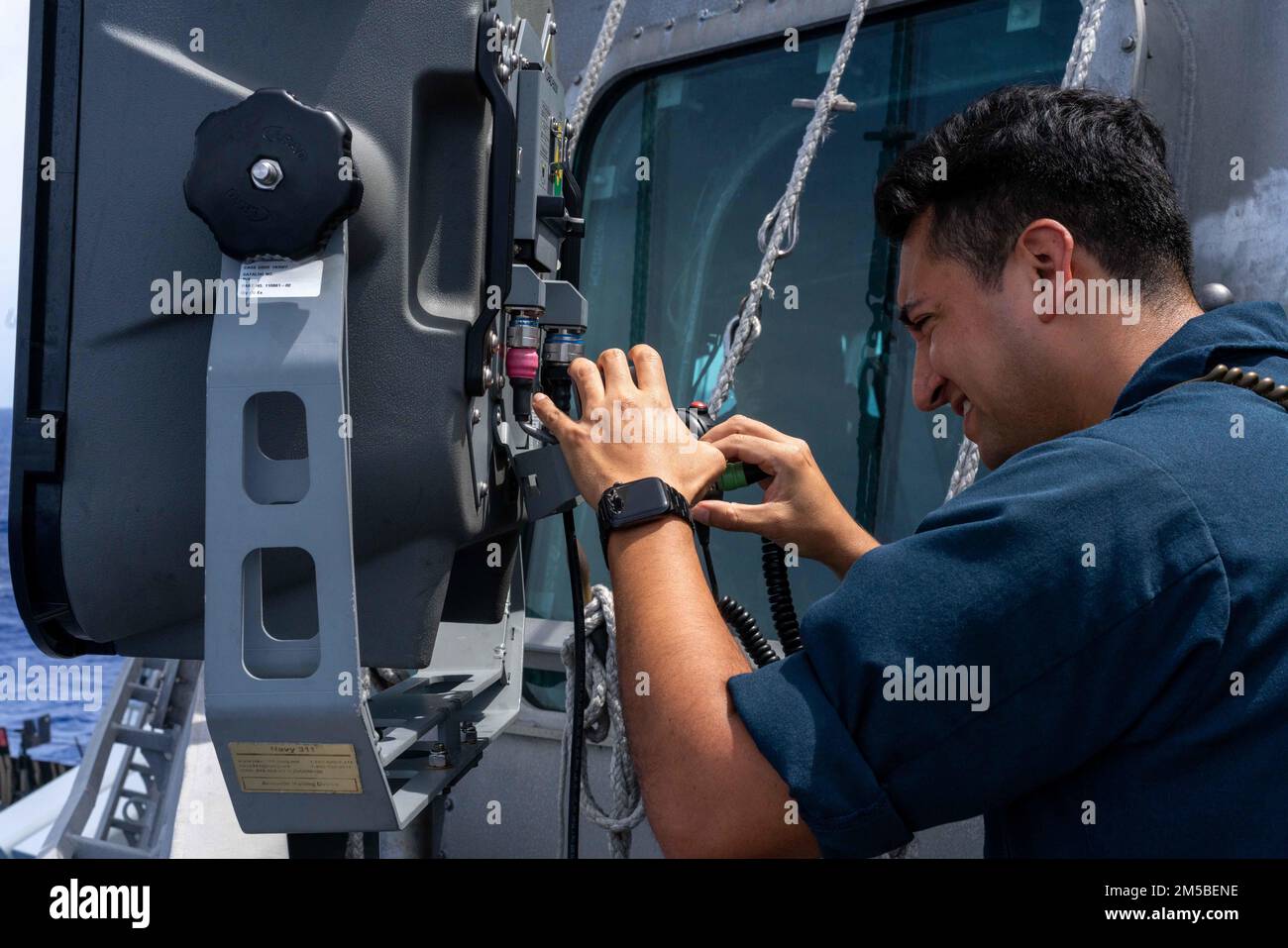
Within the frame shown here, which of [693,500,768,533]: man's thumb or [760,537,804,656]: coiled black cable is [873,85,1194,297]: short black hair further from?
[760,537,804,656]: coiled black cable

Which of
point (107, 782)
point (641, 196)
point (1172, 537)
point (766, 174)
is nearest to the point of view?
point (1172, 537)

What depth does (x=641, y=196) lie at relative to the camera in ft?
10.7

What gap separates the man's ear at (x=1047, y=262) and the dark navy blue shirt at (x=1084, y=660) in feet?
0.79

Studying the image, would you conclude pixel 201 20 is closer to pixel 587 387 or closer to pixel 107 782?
pixel 587 387

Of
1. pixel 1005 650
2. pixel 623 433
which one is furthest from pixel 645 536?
pixel 1005 650

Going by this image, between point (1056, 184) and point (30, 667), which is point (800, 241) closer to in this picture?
point (1056, 184)

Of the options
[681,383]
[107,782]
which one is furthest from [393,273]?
[107,782]

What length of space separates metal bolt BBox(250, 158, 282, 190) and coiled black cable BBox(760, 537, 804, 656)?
94cm

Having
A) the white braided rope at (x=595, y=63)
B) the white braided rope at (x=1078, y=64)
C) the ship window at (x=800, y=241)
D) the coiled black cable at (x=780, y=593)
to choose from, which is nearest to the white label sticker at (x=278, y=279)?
the coiled black cable at (x=780, y=593)

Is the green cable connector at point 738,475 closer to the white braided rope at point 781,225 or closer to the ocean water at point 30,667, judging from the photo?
the white braided rope at point 781,225

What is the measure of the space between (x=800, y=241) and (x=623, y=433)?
169cm

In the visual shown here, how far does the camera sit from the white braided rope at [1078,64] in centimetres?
201

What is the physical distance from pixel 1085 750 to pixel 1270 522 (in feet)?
0.89

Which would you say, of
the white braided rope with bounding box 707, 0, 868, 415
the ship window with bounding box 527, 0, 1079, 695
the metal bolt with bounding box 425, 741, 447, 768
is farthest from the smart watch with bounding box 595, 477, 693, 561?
the ship window with bounding box 527, 0, 1079, 695
